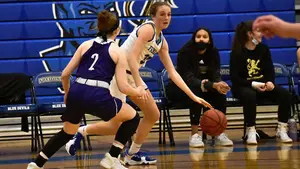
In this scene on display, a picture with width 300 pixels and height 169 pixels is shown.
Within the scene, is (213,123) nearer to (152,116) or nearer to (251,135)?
(152,116)

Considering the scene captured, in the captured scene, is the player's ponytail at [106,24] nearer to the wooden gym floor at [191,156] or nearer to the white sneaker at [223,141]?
the wooden gym floor at [191,156]

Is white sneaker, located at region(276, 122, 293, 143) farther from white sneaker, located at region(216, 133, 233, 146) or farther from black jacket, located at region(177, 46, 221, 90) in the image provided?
black jacket, located at region(177, 46, 221, 90)

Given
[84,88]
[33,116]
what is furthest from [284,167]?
[33,116]

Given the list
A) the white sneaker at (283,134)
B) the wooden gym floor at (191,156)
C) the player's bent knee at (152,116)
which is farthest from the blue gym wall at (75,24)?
the player's bent knee at (152,116)

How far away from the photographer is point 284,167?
18.2 ft

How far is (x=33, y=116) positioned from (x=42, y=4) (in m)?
2.53

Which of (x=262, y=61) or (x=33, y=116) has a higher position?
(x=262, y=61)

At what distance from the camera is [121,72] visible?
5.39 m

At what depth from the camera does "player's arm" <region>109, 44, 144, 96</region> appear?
17.5 feet

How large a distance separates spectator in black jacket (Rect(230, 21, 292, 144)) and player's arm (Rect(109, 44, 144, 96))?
115 inches

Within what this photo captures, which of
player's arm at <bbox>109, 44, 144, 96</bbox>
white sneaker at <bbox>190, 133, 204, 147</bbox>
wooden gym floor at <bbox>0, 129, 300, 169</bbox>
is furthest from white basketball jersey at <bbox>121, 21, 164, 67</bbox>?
white sneaker at <bbox>190, 133, 204, 147</bbox>

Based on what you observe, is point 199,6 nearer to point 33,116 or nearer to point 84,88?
point 33,116

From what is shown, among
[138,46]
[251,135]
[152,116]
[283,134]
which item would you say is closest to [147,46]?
[138,46]

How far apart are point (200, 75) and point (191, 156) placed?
1739 millimetres
